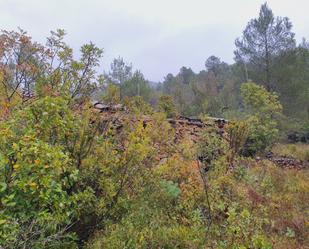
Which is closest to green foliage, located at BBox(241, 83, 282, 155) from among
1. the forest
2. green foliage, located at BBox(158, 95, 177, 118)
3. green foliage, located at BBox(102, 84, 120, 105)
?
green foliage, located at BBox(158, 95, 177, 118)

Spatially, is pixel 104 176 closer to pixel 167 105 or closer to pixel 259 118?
pixel 167 105

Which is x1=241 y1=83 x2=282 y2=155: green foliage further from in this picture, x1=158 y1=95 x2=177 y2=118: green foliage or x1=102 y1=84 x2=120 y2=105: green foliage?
x1=102 y1=84 x2=120 y2=105: green foliage

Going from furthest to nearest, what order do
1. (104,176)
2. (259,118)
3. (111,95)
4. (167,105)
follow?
1. (259,118)
2. (167,105)
3. (111,95)
4. (104,176)

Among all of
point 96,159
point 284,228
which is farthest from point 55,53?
point 284,228

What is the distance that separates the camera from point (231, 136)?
27.9 feet

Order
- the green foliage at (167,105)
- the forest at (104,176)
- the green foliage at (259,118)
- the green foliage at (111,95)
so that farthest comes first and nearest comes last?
the green foliage at (167,105), the green foliage at (259,118), the green foliage at (111,95), the forest at (104,176)

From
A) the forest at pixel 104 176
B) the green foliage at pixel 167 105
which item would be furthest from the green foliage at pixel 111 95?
the green foliage at pixel 167 105

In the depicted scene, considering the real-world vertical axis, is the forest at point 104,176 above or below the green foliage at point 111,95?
below

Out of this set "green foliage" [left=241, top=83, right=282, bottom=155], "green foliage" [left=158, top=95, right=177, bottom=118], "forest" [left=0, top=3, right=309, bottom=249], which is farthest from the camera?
"green foliage" [left=158, top=95, right=177, bottom=118]

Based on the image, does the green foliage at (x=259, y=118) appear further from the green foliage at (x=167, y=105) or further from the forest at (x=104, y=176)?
the forest at (x=104, y=176)

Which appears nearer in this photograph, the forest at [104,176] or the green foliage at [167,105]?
the forest at [104,176]

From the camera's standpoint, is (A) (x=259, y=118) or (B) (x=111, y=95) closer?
(B) (x=111, y=95)

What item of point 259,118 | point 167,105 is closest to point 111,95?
point 167,105

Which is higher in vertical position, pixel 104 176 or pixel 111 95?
pixel 111 95
